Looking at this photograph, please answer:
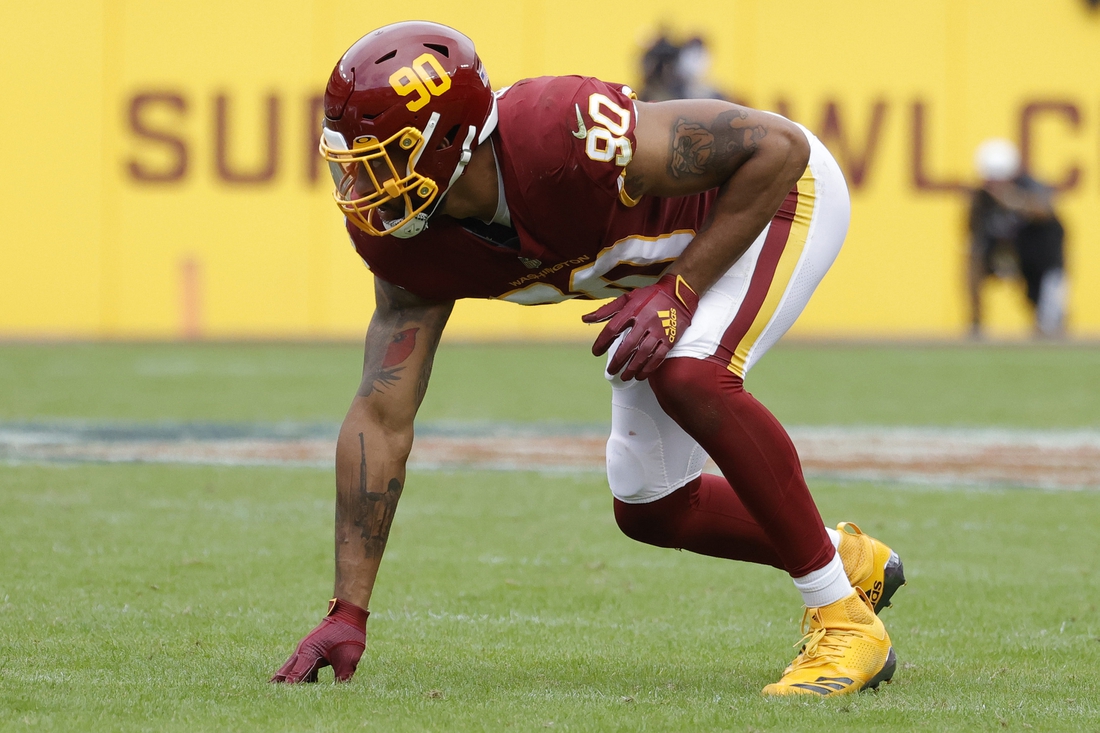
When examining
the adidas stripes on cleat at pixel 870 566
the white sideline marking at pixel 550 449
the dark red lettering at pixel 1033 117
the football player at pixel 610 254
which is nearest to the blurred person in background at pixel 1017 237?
the dark red lettering at pixel 1033 117

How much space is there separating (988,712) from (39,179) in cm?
1530

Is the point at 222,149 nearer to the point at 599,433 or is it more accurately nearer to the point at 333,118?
the point at 599,433

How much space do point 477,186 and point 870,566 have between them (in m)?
1.40

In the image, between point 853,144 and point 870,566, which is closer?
point 870,566

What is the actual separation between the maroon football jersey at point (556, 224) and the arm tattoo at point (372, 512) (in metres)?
0.46

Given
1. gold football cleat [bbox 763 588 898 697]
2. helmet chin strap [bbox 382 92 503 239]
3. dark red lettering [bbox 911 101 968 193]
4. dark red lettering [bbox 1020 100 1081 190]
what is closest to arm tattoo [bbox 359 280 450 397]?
helmet chin strap [bbox 382 92 503 239]

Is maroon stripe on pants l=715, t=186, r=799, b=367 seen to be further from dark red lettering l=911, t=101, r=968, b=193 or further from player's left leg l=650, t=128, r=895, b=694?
dark red lettering l=911, t=101, r=968, b=193

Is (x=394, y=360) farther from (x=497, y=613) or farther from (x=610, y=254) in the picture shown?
(x=497, y=613)

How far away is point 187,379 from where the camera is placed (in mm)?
11594

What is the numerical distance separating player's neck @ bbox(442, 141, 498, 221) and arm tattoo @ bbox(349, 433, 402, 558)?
602mm

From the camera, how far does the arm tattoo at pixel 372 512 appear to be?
12.0ft

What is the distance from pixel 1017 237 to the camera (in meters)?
16.6

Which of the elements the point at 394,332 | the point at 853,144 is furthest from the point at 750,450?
the point at 853,144

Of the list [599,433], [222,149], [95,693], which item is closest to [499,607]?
[95,693]
